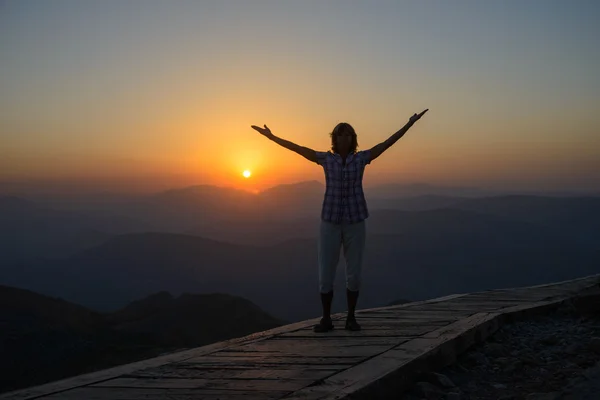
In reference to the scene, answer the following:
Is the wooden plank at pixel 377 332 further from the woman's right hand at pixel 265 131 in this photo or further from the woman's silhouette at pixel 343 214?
the woman's right hand at pixel 265 131

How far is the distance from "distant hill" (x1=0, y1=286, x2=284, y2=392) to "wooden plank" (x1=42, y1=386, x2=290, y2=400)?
8911 mm

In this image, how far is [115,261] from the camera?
476ft

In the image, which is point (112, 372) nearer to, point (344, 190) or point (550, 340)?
point (344, 190)

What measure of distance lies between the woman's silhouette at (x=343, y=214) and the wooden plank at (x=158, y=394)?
208 cm

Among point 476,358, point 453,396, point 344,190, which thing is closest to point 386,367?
point 453,396

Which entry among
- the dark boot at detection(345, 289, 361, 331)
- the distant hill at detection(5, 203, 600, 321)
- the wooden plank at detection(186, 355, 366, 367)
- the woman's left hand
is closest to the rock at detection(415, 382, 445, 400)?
the wooden plank at detection(186, 355, 366, 367)

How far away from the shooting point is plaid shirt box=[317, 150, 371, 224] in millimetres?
5137

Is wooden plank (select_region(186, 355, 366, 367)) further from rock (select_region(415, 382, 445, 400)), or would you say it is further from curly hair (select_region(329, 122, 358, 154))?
curly hair (select_region(329, 122, 358, 154))

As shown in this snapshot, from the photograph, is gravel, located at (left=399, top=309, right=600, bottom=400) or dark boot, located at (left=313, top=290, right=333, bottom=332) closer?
gravel, located at (left=399, top=309, right=600, bottom=400)

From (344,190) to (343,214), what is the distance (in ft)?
0.80

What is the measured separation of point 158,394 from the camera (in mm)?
3107

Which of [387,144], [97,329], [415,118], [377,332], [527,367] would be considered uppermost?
[415,118]

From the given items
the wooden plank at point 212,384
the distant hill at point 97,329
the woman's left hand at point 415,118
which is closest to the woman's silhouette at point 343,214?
the woman's left hand at point 415,118

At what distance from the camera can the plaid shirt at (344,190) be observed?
5.14m
